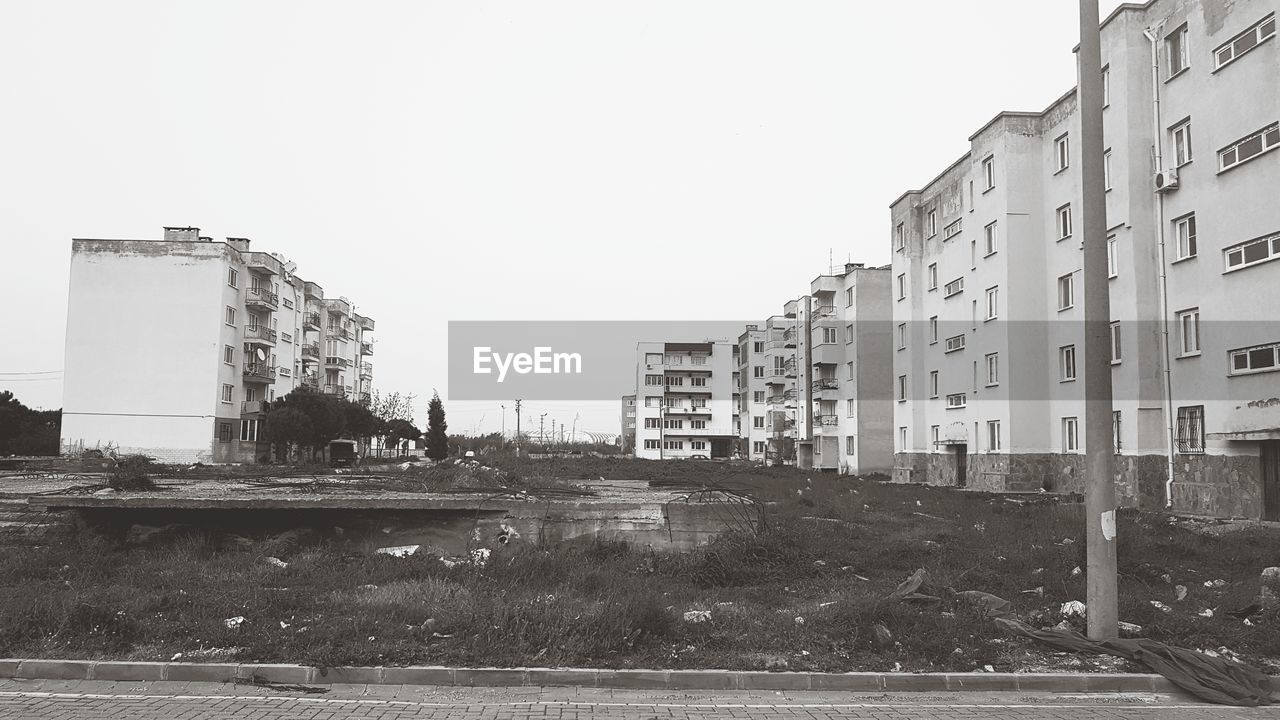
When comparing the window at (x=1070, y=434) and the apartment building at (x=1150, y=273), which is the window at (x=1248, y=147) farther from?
the window at (x=1070, y=434)

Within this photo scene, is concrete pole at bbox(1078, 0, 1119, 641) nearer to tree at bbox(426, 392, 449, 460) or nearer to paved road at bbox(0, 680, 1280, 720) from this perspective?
paved road at bbox(0, 680, 1280, 720)

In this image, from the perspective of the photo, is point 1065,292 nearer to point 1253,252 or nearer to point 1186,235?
point 1186,235

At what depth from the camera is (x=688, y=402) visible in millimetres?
99250

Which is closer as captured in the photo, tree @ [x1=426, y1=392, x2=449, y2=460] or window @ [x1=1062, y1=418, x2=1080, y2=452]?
window @ [x1=1062, y1=418, x2=1080, y2=452]

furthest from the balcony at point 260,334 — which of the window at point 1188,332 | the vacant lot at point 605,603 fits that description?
the window at point 1188,332

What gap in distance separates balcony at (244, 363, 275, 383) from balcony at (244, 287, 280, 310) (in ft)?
14.3

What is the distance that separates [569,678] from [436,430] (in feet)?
269

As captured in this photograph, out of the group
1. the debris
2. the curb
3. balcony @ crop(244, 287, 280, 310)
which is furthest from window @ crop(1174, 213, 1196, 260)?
balcony @ crop(244, 287, 280, 310)

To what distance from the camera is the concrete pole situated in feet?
28.1

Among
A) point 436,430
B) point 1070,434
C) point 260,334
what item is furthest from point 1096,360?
point 436,430

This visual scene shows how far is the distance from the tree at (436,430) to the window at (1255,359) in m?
72.5

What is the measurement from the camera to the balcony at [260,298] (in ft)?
206

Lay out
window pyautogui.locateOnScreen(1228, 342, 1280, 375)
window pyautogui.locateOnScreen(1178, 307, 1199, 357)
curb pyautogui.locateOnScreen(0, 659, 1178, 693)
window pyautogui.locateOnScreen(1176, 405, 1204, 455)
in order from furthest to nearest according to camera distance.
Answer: window pyautogui.locateOnScreen(1178, 307, 1199, 357) < window pyautogui.locateOnScreen(1176, 405, 1204, 455) < window pyautogui.locateOnScreen(1228, 342, 1280, 375) < curb pyautogui.locateOnScreen(0, 659, 1178, 693)

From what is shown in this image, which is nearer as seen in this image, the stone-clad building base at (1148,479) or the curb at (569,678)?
the curb at (569,678)
